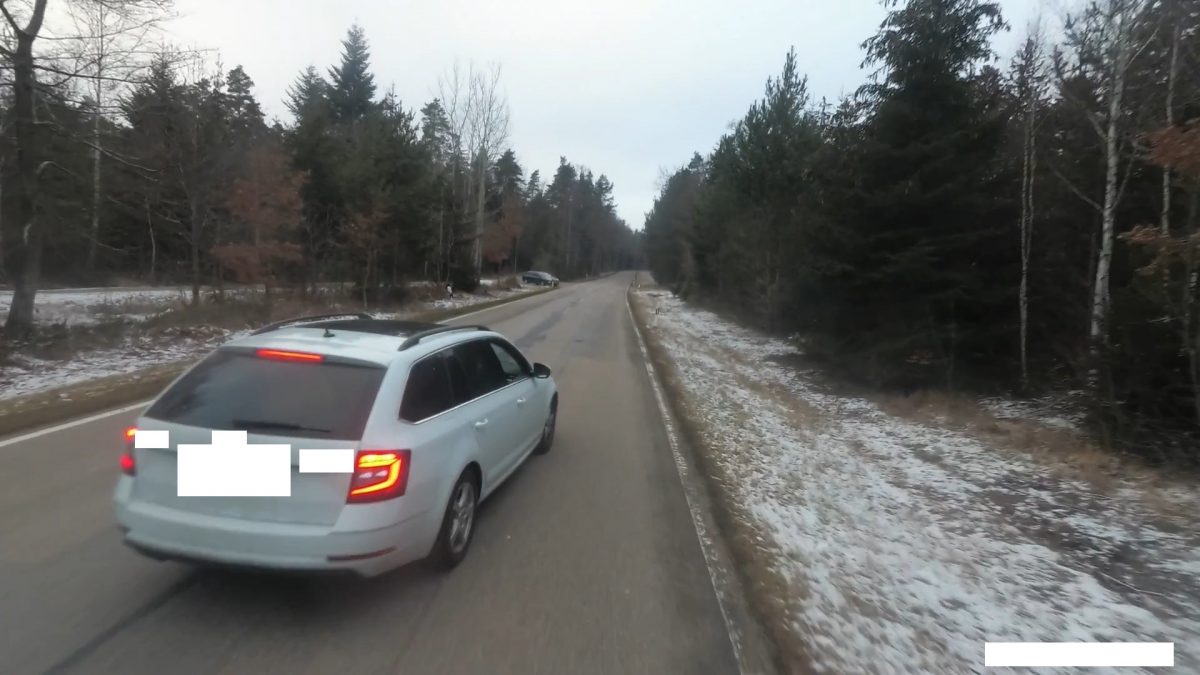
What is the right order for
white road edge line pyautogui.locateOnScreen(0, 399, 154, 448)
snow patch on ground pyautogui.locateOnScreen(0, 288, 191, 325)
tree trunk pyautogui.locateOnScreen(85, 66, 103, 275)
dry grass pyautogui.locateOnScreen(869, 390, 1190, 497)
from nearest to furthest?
1. white road edge line pyautogui.locateOnScreen(0, 399, 154, 448)
2. dry grass pyautogui.locateOnScreen(869, 390, 1190, 497)
3. tree trunk pyautogui.locateOnScreen(85, 66, 103, 275)
4. snow patch on ground pyautogui.locateOnScreen(0, 288, 191, 325)

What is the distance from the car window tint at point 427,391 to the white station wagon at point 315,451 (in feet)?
0.03

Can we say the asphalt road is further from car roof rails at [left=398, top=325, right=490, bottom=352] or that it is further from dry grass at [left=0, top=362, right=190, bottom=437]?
dry grass at [left=0, top=362, right=190, bottom=437]

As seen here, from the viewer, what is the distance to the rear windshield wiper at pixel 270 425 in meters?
4.20

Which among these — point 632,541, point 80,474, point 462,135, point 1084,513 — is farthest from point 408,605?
point 462,135

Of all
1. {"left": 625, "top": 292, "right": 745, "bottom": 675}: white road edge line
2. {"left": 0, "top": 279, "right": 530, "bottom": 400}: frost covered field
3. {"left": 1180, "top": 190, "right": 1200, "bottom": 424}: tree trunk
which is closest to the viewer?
{"left": 625, "top": 292, "right": 745, "bottom": 675}: white road edge line

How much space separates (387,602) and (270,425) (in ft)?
4.03

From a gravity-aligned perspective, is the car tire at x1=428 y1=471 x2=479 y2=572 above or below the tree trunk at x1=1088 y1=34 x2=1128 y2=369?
below

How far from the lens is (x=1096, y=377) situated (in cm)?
924

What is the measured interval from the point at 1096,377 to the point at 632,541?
22.5 ft

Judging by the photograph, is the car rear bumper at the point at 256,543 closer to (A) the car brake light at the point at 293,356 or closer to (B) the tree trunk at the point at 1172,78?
(A) the car brake light at the point at 293,356

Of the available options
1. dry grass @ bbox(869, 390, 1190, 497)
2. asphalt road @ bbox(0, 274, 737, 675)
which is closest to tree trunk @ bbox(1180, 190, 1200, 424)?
dry grass @ bbox(869, 390, 1190, 497)

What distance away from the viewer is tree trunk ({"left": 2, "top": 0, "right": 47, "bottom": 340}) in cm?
1443

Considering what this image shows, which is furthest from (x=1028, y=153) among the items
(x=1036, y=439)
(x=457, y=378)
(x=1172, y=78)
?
(x=457, y=378)

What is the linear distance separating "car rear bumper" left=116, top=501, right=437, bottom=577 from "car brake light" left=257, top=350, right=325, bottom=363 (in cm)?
97
